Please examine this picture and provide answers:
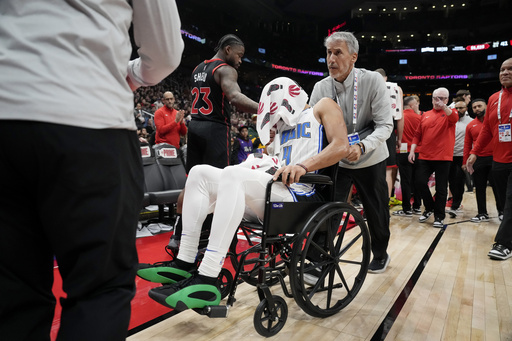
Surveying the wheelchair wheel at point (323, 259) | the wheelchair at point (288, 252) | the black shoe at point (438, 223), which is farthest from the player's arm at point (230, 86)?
the black shoe at point (438, 223)

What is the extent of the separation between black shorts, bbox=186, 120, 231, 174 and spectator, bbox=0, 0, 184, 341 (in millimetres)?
2020

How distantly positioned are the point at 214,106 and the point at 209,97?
0.27 ft

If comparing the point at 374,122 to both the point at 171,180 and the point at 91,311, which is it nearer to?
the point at 91,311

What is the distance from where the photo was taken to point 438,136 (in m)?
4.41

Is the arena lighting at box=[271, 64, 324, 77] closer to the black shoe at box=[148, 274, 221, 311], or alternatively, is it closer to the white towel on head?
the white towel on head

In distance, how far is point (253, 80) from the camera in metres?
24.7

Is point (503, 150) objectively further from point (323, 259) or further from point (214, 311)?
point (214, 311)

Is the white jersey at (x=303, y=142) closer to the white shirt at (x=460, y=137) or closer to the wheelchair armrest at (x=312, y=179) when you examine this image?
the wheelchair armrest at (x=312, y=179)

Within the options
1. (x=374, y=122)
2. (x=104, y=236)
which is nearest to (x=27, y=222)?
(x=104, y=236)

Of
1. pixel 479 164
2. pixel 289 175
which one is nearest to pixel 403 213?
pixel 479 164

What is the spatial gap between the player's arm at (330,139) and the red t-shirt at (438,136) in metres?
3.04

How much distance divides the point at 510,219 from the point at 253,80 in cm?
2291

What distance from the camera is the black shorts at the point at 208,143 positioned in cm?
280

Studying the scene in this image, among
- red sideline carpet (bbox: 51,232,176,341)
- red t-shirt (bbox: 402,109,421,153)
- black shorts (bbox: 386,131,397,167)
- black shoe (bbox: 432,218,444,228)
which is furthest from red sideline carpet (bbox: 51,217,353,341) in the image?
red t-shirt (bbox: 402,109,421,153)
